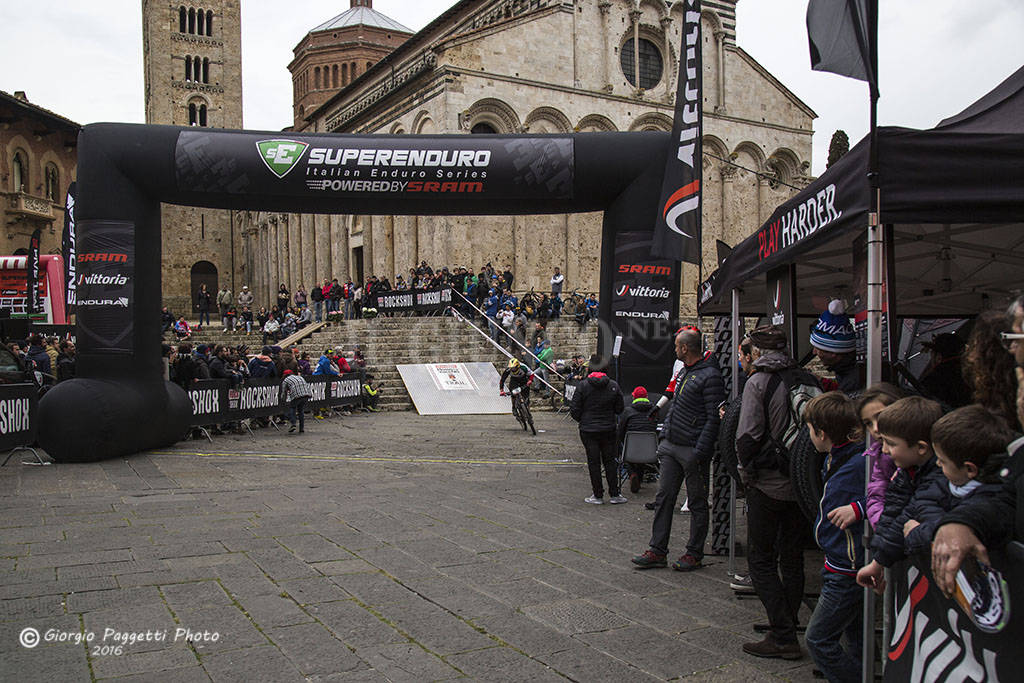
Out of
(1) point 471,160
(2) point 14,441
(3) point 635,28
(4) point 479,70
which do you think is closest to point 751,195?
(3) point 635,28

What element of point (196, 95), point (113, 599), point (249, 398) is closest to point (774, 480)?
point (113, 599)

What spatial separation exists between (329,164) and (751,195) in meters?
31.9

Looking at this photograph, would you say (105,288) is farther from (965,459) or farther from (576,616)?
(965,459)

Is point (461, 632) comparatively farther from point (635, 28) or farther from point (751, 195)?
point (751, 195)

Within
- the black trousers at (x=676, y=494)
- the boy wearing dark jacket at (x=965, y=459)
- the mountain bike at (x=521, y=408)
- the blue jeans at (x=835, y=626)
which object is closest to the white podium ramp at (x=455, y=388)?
the mountain bike at (x=521, y=408)

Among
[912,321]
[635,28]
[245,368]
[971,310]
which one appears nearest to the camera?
[971,310]

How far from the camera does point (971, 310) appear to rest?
7672 millimetres

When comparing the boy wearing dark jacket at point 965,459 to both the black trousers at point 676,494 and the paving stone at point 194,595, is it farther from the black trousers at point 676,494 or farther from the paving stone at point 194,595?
the paving stone at point 194,595

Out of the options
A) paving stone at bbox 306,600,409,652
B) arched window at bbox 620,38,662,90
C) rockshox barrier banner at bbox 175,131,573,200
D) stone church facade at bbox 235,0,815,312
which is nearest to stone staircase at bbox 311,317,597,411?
stone church facade at bbox 235,0,815,312

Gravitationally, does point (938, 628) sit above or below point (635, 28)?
below

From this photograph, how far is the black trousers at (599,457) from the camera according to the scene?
773cm

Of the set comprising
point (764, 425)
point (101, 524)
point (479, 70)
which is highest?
point (479, 70)

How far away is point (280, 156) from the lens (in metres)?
10.2

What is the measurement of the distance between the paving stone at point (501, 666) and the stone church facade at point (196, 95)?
169ft
